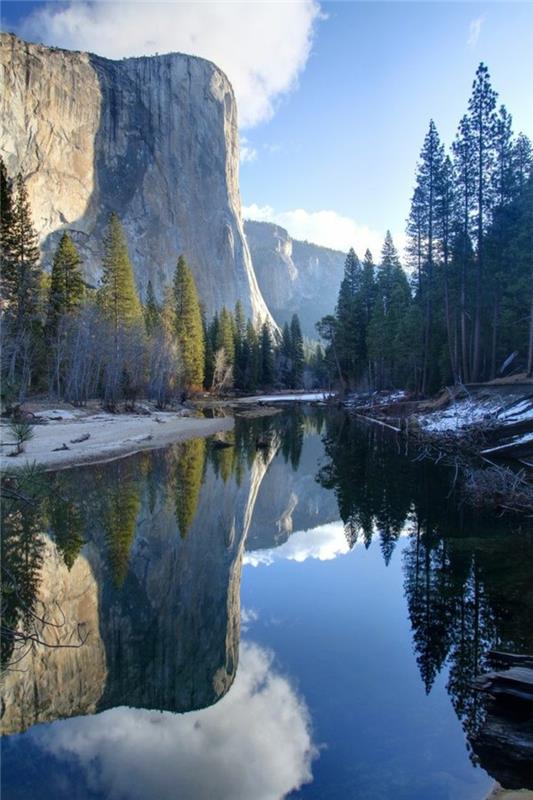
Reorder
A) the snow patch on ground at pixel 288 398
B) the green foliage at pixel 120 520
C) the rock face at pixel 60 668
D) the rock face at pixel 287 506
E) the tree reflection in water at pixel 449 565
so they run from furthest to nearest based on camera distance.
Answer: the snow patch on ground at pixel 288 398 < the rock face at pixel 287 506 < the green foliage at pixel 120 520 < the tree reflection in water at pixel 449 565 < the rock face at pixel 60 668

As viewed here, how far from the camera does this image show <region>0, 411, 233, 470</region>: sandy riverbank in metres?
16.9

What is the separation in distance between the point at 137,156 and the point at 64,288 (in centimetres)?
6164

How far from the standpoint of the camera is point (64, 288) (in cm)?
3794

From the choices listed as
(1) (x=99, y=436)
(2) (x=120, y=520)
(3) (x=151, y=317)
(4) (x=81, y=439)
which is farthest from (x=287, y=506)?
(3) (x=151, y=317)

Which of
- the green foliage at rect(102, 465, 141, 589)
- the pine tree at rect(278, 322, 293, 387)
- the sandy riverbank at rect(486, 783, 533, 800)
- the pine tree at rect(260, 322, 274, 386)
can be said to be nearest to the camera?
the sandy riverbank at rect(486, 783, 533, 800)

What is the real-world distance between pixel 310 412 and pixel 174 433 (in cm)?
2046

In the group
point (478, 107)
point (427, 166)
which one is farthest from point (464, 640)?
point (427, 166)

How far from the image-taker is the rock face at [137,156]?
228ft

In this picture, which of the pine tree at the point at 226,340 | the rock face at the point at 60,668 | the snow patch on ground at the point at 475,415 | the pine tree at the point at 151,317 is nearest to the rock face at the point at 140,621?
the rock face at the point at 60,668

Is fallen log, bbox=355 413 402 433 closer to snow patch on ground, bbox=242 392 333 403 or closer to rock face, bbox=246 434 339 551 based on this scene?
rock face, bbox=246 434 339 551

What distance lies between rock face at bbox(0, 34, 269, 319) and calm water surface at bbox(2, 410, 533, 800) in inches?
2433

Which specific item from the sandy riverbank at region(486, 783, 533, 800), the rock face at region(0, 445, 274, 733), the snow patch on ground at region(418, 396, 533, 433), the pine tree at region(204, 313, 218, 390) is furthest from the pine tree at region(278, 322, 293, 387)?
the sandy riverbank at region(486, 783, 533, 800)

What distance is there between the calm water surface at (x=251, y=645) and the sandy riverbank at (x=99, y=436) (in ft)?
A: 14.7

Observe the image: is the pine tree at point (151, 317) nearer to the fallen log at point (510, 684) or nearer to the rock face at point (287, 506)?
the rock face at point (287, 506)
